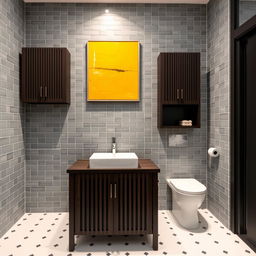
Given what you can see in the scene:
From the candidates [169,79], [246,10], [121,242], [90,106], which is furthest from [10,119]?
[246,10]

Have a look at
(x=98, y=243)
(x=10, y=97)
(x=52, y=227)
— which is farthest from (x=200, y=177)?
(x=10, y=97)

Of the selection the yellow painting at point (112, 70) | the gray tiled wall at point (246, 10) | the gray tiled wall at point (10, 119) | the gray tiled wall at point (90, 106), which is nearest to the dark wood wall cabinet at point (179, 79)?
the gray tiled wall at point (90, 106)

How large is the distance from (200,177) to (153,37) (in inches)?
75.7

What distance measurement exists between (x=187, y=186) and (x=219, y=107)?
98 cm

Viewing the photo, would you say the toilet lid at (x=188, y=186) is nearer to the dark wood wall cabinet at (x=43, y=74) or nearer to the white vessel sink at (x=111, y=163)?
the white vessel sink at (x=111, y=163)

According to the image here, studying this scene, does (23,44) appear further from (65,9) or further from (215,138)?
(215,138)

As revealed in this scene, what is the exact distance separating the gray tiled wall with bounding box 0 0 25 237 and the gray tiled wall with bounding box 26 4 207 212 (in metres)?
0.16

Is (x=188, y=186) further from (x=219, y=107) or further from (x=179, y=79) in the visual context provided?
(x=179, y=79)

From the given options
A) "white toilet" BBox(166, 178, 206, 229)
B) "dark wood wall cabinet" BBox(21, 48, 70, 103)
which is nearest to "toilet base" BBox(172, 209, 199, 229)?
"white toilet" BBox(166, 178, 206, 229)

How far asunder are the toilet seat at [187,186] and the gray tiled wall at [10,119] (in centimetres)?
183

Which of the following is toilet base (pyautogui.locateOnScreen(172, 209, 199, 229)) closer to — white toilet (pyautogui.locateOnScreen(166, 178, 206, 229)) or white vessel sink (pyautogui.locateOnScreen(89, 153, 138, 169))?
white toilet (pyautogui.locateOnScreen(166, 178, 206, 229))

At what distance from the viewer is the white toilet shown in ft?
6.80

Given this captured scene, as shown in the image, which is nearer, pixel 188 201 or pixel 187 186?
pixel 188 201

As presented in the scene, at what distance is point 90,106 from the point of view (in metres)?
2.54
